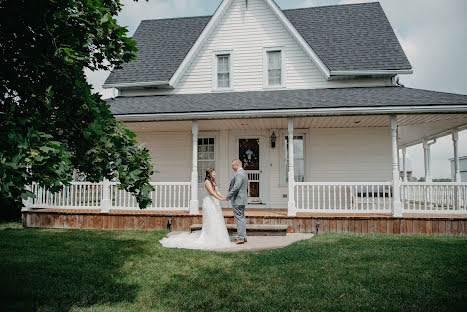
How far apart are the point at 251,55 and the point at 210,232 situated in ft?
23.4

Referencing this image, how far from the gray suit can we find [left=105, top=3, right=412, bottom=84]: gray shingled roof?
20.4 feet

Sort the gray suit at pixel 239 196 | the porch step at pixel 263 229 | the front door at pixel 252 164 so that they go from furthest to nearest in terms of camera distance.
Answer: the front door at pixel 252 164, the porch step at pixel 263 229, the gray suit at pixel 239 196

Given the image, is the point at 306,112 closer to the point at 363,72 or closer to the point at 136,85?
the point at 363,72

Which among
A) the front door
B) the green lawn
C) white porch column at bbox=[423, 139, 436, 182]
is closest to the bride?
the green lawn

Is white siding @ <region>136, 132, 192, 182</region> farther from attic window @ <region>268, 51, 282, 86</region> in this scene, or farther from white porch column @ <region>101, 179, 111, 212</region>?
attic window @ <region>268, 51, 282, 86</region>

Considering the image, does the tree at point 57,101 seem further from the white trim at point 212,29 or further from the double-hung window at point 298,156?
the double-hung window at point 298,156

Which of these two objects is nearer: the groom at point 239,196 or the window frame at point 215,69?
the groom at point 239,196

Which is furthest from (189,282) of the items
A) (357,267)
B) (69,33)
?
(69,33)

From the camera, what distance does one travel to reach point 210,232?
329 inches

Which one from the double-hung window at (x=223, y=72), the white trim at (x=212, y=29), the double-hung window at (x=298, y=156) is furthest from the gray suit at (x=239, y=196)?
the white trim at (x=212, y=29)

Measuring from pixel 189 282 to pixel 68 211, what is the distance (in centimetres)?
739

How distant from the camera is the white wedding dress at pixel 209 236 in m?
8.09

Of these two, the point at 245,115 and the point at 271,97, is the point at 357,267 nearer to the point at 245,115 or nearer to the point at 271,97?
the point at 245,115

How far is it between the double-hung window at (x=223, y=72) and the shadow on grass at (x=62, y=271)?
678 centimetres
